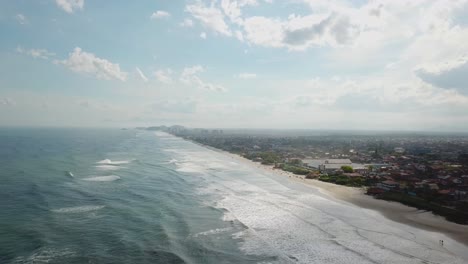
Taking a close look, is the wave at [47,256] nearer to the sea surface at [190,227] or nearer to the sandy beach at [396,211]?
the sea surface at [190,227]

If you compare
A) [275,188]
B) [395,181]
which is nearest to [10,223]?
[275,188]

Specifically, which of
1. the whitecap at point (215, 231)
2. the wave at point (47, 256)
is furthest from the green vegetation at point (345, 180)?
the wave at point (47, 256)

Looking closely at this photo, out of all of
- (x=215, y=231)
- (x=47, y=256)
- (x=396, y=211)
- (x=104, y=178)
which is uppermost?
(x=104, y=178)

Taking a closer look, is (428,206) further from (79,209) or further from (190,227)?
(79,209)

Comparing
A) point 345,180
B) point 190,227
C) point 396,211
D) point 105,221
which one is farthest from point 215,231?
point 345,180

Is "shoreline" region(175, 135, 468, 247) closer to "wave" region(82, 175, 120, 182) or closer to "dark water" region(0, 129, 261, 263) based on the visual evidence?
"dark water" region(0, 129, 261, 263)

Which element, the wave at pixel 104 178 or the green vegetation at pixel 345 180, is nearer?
the wave at pixel 104 178
